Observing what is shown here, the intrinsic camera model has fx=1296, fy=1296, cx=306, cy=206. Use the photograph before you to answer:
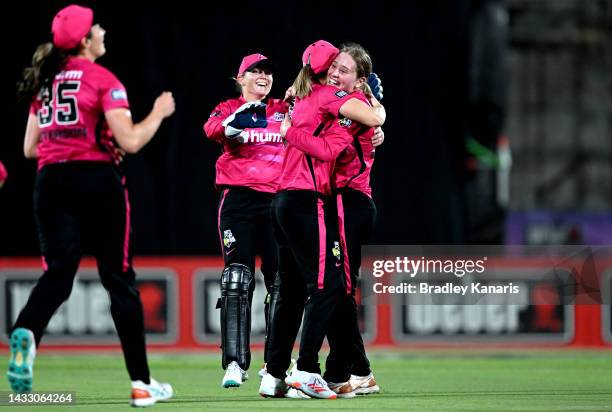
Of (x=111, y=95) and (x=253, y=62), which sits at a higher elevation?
(x=253, y=62)

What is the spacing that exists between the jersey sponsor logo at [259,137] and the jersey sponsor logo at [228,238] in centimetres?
55

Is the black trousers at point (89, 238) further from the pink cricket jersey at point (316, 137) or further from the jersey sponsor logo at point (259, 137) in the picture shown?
the jersey sponsor logo at point (259, 137)

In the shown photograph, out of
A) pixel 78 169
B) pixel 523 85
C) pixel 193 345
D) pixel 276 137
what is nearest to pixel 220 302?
pixel 276 137

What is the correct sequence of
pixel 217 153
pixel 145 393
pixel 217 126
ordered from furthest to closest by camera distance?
pixel 217 153 < pixel 217 126 < pixel 145 393

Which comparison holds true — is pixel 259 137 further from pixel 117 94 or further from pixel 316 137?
pixel 117 94

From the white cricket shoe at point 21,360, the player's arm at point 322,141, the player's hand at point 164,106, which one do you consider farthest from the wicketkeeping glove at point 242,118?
the white cricket shoe at point 21,360

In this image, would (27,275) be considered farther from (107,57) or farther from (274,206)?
(274,206)

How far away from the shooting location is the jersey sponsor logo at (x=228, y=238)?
771 cm

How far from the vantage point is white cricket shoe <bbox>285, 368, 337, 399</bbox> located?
6.81 metres

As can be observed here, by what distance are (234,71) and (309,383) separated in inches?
177

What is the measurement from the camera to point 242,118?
7.46m

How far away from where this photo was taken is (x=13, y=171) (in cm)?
1085

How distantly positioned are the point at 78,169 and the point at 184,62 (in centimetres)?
496

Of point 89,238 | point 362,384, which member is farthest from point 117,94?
point 362,384
